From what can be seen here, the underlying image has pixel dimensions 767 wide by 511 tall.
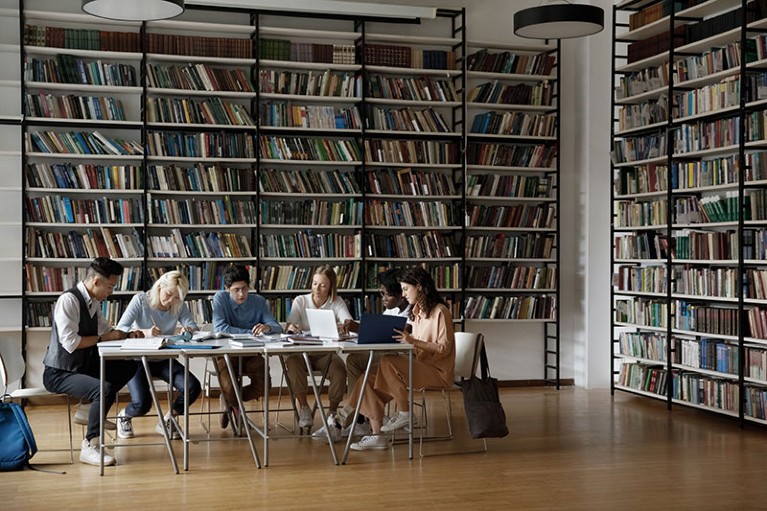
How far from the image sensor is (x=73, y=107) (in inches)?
305

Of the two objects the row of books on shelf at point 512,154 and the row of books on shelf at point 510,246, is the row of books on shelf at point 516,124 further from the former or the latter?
the row of books on shelf at point 510,246

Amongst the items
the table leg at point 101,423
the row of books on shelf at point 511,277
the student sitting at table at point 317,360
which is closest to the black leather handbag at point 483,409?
the student sitting at table at point 317,360

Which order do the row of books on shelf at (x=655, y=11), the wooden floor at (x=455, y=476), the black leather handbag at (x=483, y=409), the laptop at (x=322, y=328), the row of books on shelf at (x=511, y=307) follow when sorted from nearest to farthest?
the wooden floor at (x=455, y=476) → the black leather handbag at (x=483, y=409) → the laptop at (x=322, y=328) → the row of books on shelf at (x=655, y=11) → the row of books on shelf at (x=511, y=307)

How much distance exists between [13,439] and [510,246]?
193 inches

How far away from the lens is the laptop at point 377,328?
571 centimetres

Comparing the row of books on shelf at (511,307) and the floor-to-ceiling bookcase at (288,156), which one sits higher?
the floor-to-ceiling bookcase at (288,156)

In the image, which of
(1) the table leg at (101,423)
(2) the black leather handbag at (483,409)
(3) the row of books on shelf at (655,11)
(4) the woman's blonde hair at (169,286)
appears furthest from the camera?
(3) the row of books on shelf at (655,11)

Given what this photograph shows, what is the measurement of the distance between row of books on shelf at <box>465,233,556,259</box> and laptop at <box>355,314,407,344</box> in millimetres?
3045

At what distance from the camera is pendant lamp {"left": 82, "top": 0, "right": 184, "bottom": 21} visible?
19.0 ft

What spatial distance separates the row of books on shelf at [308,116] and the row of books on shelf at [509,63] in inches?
49.4

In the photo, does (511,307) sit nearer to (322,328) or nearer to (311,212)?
(311,212)

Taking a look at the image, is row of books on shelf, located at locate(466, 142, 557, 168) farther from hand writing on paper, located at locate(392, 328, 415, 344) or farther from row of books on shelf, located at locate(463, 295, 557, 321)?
hand writing on paper, located at locate(392, 328, 415, 344)

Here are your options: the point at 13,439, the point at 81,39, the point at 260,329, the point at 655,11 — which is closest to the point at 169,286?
the point at 260,329

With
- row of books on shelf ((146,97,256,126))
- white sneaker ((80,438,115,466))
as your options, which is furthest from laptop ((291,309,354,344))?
row of books on shelf ((146,97,256,126))
